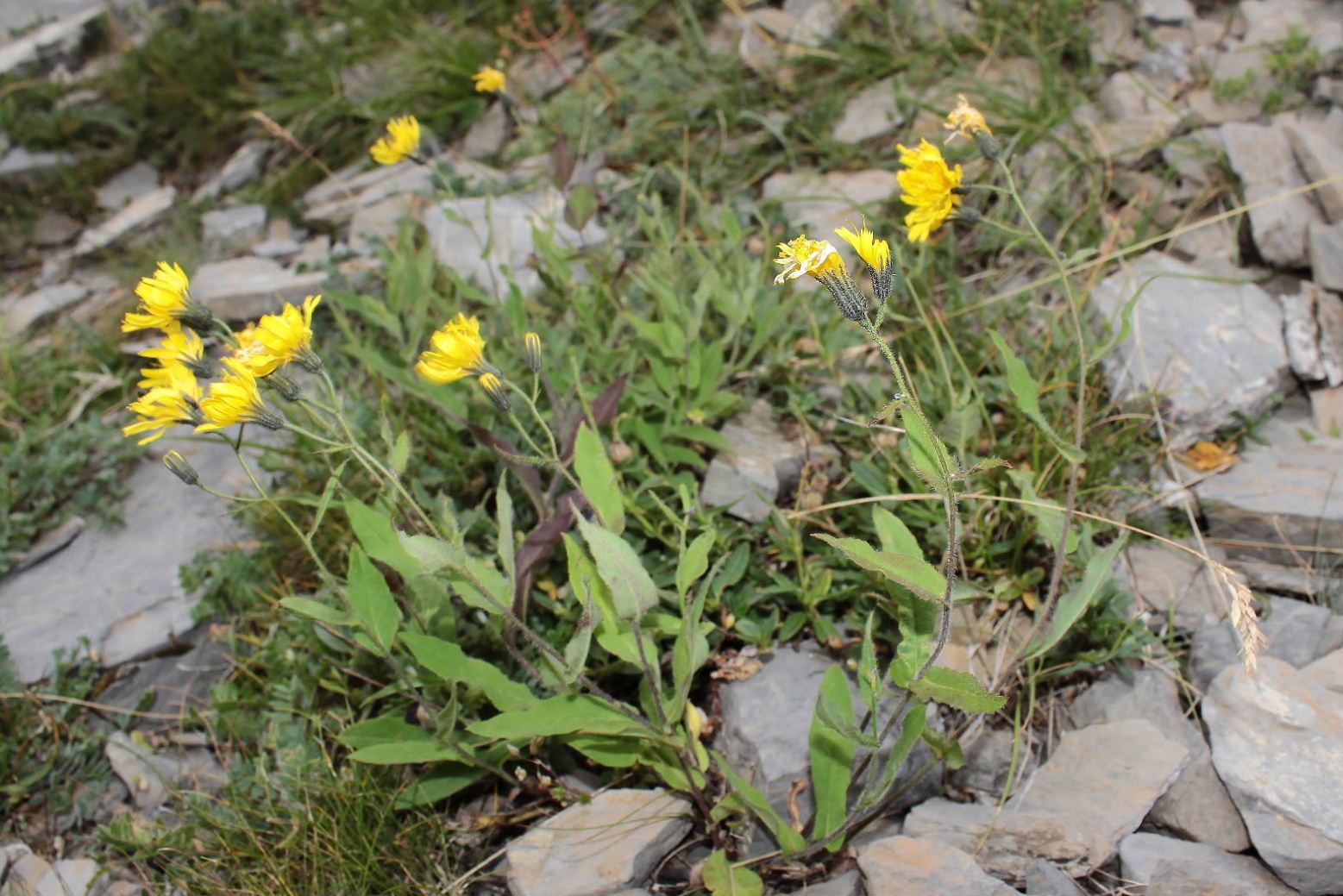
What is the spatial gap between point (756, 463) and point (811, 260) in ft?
4.11

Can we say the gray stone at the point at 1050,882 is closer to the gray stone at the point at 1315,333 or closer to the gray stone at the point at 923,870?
the gray stone at the point at 923,870

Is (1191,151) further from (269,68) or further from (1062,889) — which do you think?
(269,68)

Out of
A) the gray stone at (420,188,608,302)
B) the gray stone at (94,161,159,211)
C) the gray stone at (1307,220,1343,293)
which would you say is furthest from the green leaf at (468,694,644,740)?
the gray stone at (94,161,159,211)

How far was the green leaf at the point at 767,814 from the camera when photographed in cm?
195

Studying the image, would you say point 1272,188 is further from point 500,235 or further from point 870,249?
point 500,235

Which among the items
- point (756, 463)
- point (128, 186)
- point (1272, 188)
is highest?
point (128, 186)

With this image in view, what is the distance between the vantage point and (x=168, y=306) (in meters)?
2.02

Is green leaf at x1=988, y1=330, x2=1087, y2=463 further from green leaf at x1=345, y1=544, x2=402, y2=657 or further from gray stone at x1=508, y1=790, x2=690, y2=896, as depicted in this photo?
green leaf at x1=345, y1=544, x2=402, y2=657

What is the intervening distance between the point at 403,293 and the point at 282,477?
27.4 inches

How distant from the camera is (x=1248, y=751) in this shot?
1996mm

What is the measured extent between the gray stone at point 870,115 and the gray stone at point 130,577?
2.60m

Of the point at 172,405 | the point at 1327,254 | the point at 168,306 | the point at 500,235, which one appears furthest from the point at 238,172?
the point at 1327,254

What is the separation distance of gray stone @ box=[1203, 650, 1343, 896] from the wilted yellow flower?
2.34 meters

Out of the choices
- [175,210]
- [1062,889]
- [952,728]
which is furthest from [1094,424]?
[175,210]
